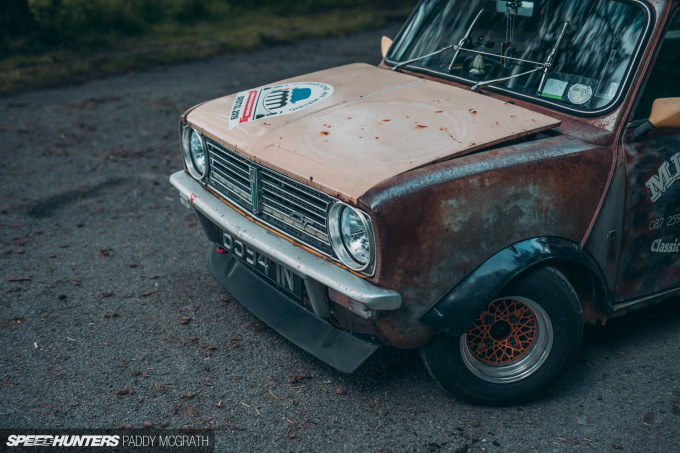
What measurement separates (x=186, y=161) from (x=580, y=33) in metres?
2.15

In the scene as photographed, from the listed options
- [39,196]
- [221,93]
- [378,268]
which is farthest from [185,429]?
[221,93]

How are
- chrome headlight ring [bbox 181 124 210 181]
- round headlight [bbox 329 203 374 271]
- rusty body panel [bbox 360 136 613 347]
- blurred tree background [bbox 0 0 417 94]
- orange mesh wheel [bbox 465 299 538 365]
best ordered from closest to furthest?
1. rusty body panel [bbox 360 136 613 347]
2. round headlight [bbox 329 203 374 271]
3. orange mesh wheel [bbox 465 299 538 365]
4. chrome headlight ring [bbox 181 124 210 181]
5. blurred tree background [bbox 0 0 417 94]

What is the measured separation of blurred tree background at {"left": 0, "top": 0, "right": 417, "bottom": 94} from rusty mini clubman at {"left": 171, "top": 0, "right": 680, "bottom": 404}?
242 inches

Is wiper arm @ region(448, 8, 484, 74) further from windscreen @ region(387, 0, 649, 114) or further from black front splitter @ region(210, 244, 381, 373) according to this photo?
black front splitter @ region(210, 244, 381, 373)

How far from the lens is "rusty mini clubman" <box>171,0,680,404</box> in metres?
2.57

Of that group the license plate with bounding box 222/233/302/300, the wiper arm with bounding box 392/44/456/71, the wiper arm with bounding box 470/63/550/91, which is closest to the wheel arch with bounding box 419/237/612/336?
the license plate with bounding box 222/233/302/300

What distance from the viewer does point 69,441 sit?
265 cm

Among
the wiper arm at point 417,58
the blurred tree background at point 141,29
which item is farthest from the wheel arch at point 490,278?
the blurred tree background at point 141,29

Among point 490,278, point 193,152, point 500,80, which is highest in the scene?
point 500,80

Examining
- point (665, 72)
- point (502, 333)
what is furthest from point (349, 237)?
point (665, 72)

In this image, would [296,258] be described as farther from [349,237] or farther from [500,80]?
[500,80]

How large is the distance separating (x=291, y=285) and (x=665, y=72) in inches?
83.3

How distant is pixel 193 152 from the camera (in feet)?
11.6

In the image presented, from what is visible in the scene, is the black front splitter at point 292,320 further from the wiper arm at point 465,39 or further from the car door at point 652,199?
the wiper arm at point 465,39
